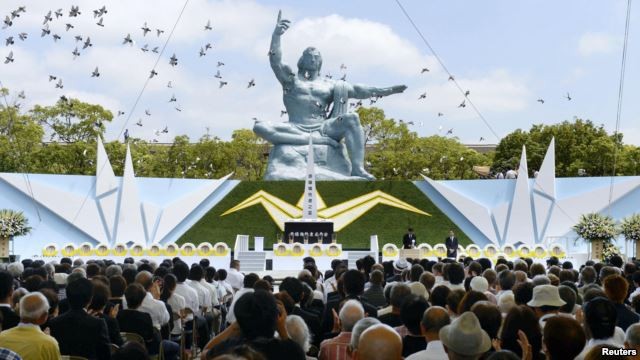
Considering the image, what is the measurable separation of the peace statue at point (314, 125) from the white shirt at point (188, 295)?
31160mm

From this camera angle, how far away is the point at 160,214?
3678 centimetres

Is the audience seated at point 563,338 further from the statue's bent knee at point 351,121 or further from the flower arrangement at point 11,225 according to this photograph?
the statue's bent knee at point 351,121

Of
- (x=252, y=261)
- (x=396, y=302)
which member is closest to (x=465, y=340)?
(x=396, y=302)

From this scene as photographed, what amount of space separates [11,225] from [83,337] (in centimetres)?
2253

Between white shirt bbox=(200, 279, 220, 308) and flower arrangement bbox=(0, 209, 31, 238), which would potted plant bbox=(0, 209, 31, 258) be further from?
white shirt bbox=(200, 279, 220, 308)

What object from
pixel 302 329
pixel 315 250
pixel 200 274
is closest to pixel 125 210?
pixel 315 250

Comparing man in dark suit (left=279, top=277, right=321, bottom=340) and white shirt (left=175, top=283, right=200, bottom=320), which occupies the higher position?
man in dark suit (left=279, top=277, right=321, bottom=340)

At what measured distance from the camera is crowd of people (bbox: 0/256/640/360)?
468 cm

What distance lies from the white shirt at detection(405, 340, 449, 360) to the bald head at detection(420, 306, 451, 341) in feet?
0.28

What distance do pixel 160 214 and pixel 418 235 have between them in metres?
12.0

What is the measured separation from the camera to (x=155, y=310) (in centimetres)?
832

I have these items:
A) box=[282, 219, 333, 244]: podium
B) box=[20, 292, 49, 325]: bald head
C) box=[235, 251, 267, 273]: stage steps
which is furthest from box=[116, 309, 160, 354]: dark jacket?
box=[282, 219, 333, 244]: podium

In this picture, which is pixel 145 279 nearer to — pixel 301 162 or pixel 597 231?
pixel 597 231

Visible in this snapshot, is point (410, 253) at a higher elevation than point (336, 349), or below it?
below
